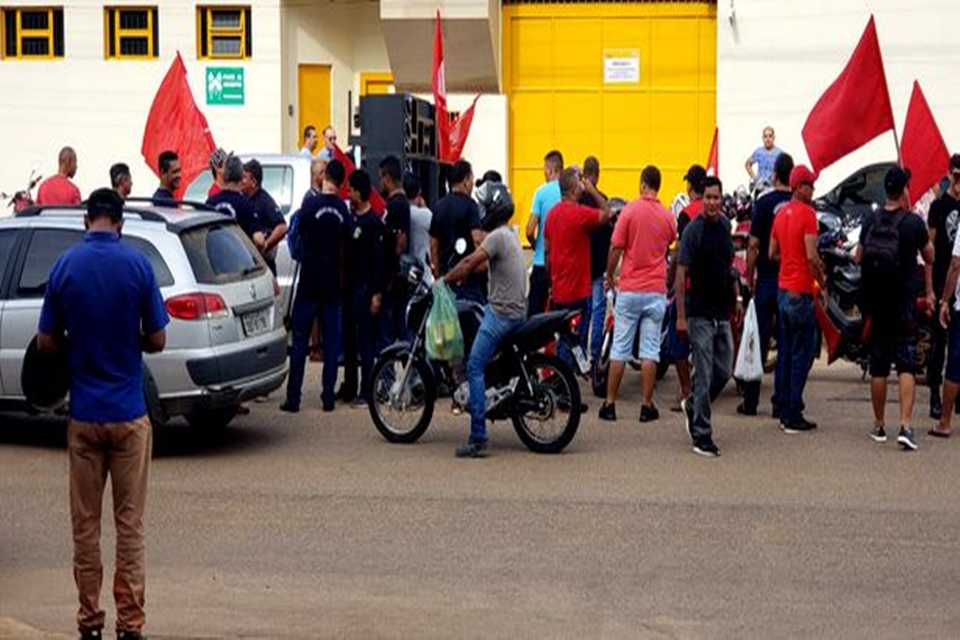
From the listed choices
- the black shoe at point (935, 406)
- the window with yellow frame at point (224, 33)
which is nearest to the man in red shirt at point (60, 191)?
the black shoe at point (935, 406)

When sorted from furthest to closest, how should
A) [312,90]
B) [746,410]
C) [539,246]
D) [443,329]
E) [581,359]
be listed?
[312,90] → [539,246] → [746,410] → [581,359] → [443,329]

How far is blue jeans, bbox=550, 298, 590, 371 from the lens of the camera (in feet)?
47.0

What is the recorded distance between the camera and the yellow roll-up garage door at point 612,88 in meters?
30.8

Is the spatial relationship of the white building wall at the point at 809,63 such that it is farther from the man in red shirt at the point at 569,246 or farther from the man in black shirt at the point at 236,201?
the man in black shirt at the point at 236,201

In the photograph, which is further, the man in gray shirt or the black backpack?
the black backpack

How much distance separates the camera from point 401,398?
13281 millimetres

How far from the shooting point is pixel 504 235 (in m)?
12.6

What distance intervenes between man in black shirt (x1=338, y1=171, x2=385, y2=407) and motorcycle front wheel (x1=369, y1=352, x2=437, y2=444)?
4.88 ft

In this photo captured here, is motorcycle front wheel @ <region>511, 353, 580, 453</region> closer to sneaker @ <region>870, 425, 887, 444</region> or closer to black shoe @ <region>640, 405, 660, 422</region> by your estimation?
black shoe @ <region>640, 405, 660, 422</region>

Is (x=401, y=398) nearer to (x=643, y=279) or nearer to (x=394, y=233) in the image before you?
(x=643, y=279)

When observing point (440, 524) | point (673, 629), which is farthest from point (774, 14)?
point (673, 629)

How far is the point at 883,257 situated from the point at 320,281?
4.55 meters

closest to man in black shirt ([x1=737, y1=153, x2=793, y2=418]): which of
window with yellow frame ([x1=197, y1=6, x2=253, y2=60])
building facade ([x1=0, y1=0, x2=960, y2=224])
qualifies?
building facade ([x1=0, y1=0, x2=960, y2=224])

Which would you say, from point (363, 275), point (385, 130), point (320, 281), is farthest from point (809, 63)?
point (320, 281)
